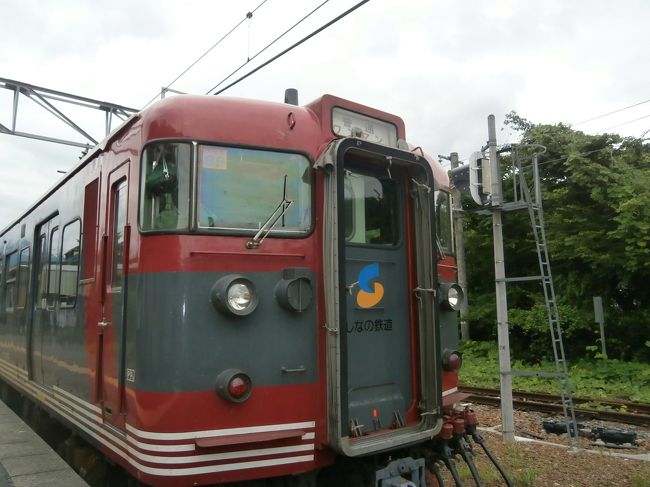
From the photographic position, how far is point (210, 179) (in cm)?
353

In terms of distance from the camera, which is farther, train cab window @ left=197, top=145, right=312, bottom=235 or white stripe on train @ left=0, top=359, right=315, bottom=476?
train cab window @ left=197, top=145, right=312, bottom=235

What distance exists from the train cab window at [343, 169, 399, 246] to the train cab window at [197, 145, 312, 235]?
429 mm

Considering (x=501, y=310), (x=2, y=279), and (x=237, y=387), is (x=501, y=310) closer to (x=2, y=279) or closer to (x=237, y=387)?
(x=237, y=387)

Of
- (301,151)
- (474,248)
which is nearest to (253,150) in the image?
(301,151)

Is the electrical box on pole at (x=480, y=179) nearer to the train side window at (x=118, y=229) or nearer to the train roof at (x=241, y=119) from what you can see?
the train roof at (x=241, y=119)

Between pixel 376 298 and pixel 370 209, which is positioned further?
pixel 370 209

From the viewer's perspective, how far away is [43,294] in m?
6.05

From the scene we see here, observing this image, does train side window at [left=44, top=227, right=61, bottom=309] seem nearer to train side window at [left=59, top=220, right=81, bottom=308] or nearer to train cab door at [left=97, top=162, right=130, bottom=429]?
train side window at [left=59, top=220, right=81, bottom=308]

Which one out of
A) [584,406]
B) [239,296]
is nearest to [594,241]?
[584,406]

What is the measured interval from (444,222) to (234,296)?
2.21m

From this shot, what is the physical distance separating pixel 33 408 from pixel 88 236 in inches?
166

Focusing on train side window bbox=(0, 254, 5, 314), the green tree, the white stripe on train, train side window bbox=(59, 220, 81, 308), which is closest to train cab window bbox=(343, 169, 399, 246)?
the white stripe on train

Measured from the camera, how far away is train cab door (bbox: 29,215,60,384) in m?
5.65

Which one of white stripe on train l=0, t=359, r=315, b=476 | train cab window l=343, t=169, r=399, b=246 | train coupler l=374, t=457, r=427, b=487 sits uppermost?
train cab window l=343, t=169, r=399, b=246
